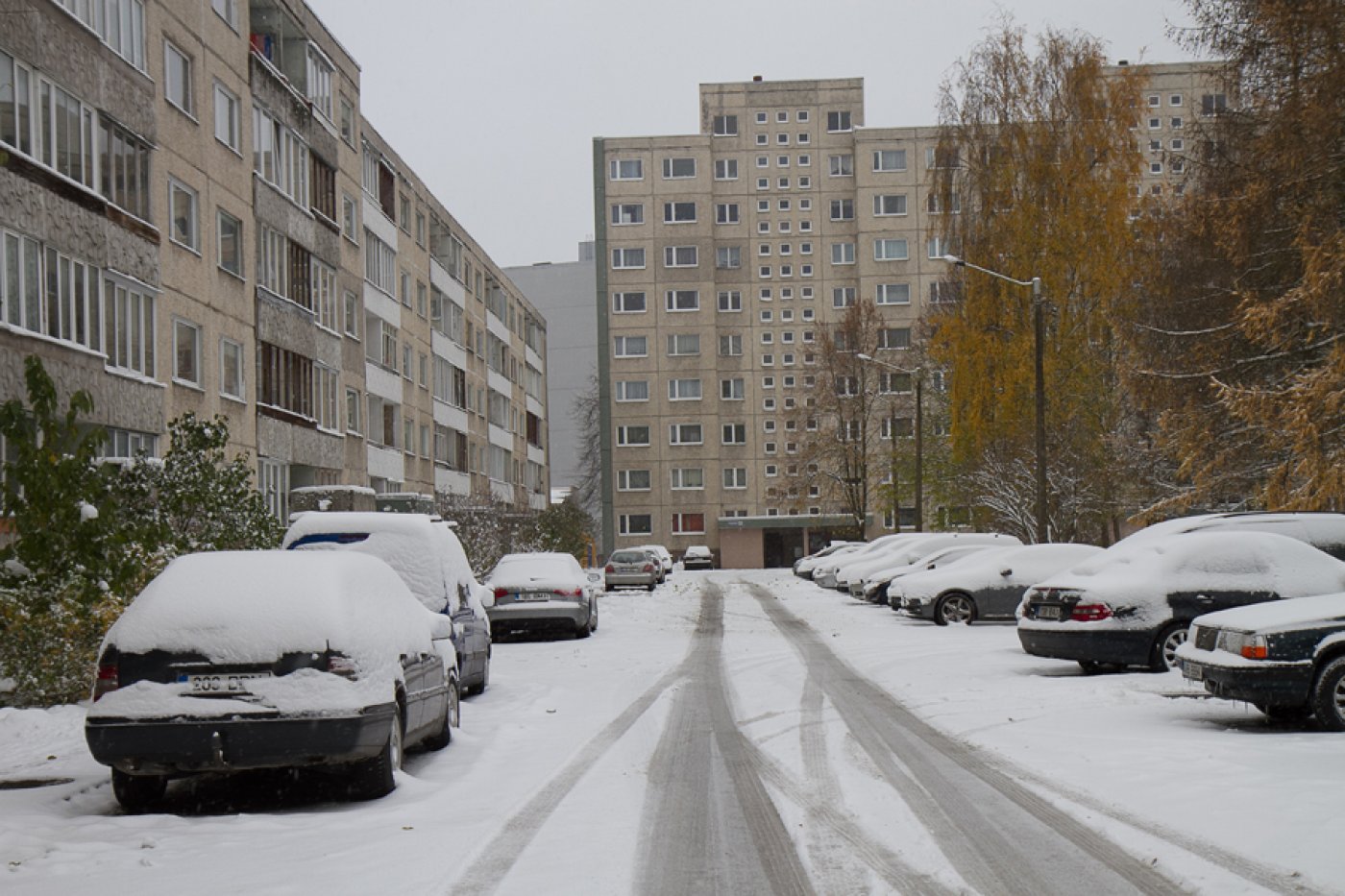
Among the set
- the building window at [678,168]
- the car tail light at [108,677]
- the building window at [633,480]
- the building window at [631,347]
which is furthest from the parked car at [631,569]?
the building window at [678,168]

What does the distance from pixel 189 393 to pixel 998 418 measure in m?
21.3

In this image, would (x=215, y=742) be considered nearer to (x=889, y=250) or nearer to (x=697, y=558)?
(x=697, y=558)

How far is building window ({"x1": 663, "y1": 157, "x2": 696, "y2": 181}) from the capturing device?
94.6m

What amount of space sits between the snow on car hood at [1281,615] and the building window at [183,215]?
23.0 metres

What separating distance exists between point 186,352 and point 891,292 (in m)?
67.5

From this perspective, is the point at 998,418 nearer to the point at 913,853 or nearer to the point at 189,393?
the point at 189,393

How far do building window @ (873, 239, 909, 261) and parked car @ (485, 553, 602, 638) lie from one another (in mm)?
70475

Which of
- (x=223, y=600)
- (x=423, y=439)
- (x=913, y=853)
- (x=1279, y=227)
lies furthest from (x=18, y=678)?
(x=423, y=439)

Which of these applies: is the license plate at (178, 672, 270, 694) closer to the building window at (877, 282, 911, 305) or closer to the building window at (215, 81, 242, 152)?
the building window at (215, 81, 242, 152)

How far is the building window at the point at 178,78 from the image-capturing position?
30.0 metres

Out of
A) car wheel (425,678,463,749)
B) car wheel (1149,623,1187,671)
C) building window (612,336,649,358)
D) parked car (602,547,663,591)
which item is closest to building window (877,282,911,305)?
building window (612,336,649,358)

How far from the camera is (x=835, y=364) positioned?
2923 inches

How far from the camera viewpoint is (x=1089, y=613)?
1720cm

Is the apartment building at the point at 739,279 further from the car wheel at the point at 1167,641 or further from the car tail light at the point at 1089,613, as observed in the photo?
the car wheel at the point at 1167,641
